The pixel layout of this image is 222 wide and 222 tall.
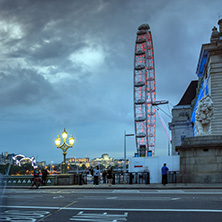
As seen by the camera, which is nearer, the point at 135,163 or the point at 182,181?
the point at 182,181

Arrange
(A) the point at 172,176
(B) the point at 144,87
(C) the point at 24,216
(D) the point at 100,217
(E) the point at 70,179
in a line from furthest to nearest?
(B) the point at 144,87, (E) the point at 70,179, (A) the point at 172,176, (C) the point at 24,216, (D) the point at 100,217

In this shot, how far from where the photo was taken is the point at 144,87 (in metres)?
72.1

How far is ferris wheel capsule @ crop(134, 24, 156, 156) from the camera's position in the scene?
235 feet

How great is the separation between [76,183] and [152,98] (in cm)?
4279

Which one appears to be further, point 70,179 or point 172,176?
point 70,179

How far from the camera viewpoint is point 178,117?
95.4 metres

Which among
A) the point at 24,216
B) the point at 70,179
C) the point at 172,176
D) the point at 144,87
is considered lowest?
the point at 24,216

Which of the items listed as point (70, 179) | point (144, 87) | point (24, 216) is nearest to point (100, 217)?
point (24, 216)

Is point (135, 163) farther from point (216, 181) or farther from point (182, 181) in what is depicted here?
point (216, 181)

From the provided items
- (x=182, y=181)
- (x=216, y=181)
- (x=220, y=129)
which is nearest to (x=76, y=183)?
(x=182, y=181)

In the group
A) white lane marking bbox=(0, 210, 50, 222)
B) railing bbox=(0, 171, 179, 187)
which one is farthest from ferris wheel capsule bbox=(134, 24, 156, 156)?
white lane marking bbox=(0, 210, 50, 222)

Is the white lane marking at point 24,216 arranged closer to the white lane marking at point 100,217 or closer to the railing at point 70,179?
the white lane marking at point 100,217

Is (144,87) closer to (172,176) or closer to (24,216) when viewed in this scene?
(172,176)

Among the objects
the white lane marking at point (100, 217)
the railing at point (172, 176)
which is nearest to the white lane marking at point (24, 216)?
the white lane marking at point (100, 217)
